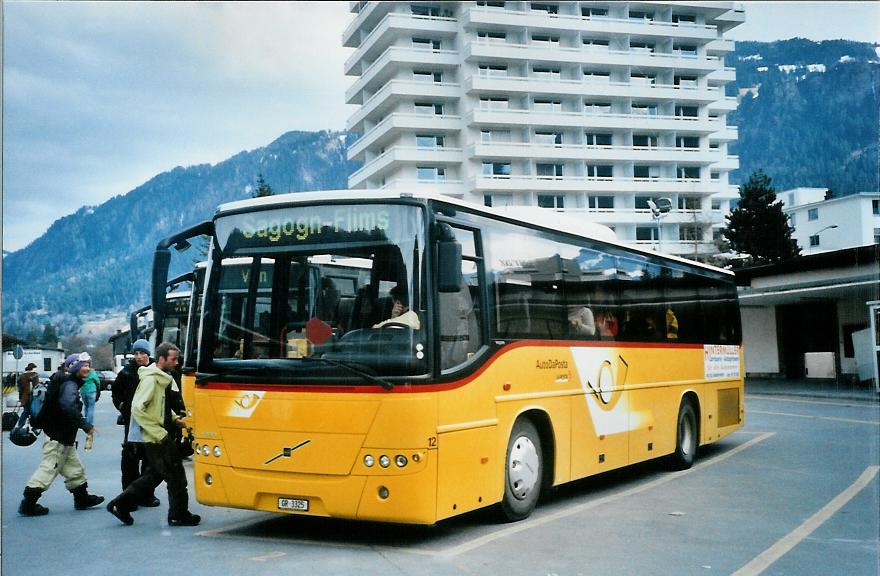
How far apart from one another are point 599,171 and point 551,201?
553 cm

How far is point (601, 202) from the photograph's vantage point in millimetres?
73188

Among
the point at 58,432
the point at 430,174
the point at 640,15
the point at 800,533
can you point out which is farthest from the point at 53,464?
the point at 640,15

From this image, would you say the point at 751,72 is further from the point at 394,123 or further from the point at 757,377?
the point at 757,377

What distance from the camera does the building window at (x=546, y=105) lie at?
70375 millimetres

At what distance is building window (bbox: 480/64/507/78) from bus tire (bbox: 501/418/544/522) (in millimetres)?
61629

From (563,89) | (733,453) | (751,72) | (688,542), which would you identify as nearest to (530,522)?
(688,542)

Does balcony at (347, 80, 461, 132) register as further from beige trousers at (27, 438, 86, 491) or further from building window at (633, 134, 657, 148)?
beige trousers at (27, 438, 86, 491)

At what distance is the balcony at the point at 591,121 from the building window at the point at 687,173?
9.77 ft

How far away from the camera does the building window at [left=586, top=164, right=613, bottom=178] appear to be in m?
72.8

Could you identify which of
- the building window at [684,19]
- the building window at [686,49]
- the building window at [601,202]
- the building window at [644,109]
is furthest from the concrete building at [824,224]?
the building window at [684,19]

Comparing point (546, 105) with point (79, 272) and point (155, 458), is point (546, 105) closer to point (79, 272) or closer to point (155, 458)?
point (79, 272)

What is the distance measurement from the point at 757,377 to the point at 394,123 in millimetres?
34159

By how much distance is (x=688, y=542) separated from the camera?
815cm

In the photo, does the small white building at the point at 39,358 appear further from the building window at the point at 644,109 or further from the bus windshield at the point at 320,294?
the building window at the point at 644,109
